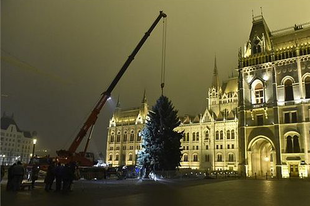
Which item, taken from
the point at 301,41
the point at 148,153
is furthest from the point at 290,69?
the point at 148,153

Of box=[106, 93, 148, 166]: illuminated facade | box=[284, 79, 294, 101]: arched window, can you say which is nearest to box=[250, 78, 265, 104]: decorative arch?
box=[284, 79, 294, 101]: arched window

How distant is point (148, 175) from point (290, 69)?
95.5 feet

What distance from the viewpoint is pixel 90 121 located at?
3072 cm

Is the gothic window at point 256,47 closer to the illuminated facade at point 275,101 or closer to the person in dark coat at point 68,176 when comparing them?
the illuminated facade at point 275,101

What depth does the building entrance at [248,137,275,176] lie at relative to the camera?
45500 mm

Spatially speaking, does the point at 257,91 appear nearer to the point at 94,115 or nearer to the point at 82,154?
the point at 94,115

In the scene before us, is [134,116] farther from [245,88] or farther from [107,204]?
[107,204]

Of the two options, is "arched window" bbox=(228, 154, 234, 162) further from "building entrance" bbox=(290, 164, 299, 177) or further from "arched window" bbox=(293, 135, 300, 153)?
"arched window" bbox=(293, 135, 300, 153)

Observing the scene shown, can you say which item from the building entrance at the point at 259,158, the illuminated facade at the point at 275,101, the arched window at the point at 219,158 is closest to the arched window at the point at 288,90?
the illuminated facade at the point at 275,101

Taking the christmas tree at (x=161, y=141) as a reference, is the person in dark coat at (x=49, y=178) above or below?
below

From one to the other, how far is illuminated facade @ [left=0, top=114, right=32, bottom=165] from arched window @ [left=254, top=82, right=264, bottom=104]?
4500 inches

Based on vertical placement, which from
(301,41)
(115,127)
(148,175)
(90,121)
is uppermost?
(301,41)

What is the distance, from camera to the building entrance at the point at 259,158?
4550cm

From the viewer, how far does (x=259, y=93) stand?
1873 inches
